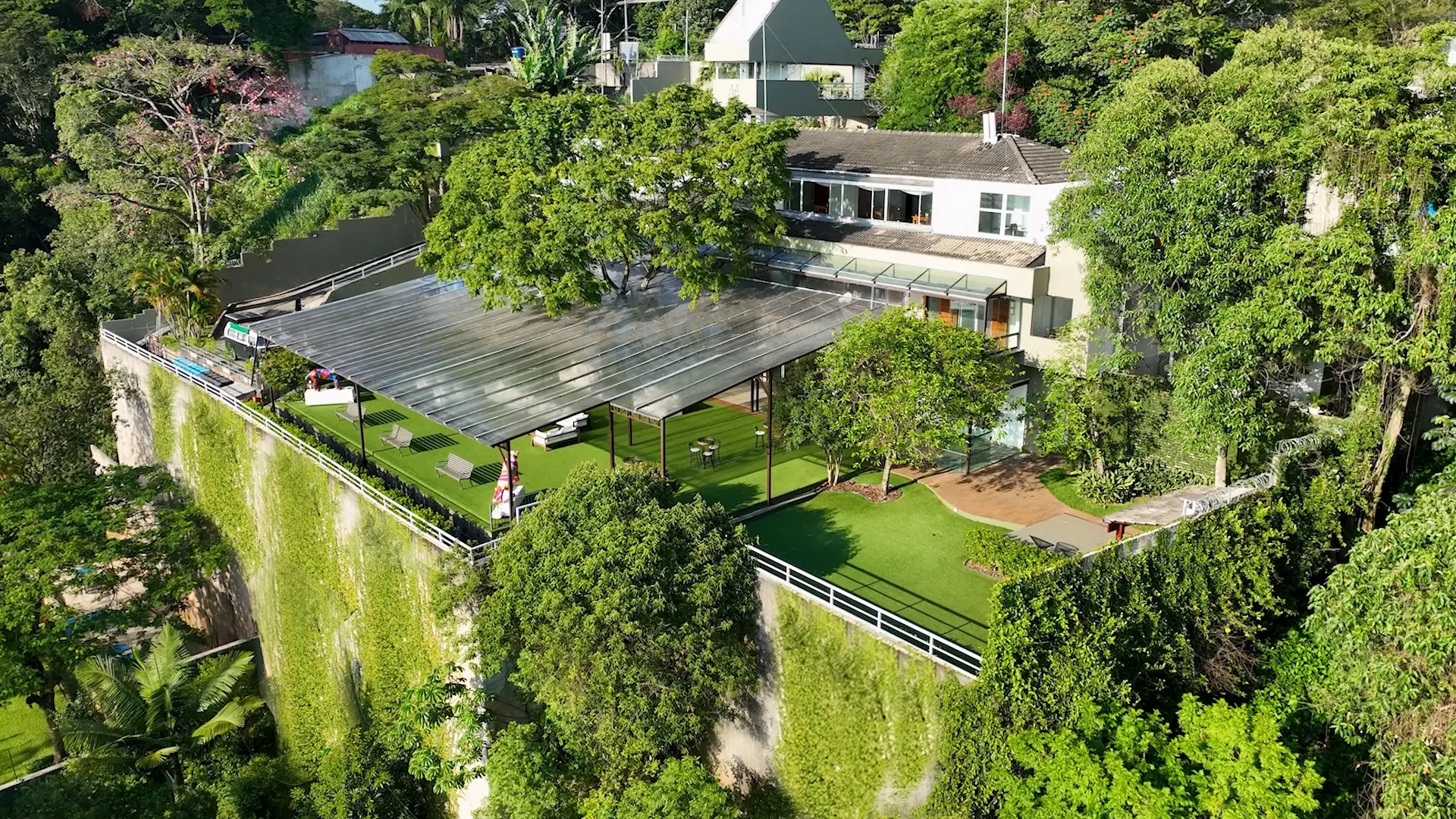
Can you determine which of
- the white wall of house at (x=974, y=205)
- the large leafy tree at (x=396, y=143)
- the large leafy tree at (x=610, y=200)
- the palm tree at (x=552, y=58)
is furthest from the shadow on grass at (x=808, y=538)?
the palm tree at (x=552, y=58)

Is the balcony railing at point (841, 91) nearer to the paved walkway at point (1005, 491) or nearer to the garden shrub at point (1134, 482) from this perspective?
the paved walkway at point (1005, 491)

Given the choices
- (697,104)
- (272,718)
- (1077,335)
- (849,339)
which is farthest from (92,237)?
(1077,335)

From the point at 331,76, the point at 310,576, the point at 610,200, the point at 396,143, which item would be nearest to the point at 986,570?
the point at 610,200

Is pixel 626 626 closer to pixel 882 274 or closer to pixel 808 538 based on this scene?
pixel 808 538

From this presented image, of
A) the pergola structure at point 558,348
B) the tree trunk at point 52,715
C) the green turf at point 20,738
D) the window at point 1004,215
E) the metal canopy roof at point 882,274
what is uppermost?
the window at point 1004,215

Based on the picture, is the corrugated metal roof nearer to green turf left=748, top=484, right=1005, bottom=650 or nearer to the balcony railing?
the balcony railing

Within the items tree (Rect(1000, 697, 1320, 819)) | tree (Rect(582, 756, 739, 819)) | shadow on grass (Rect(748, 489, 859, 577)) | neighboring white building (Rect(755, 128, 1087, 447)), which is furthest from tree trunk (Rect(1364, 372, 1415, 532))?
tree (Rect(582, 756, 739, 819))
